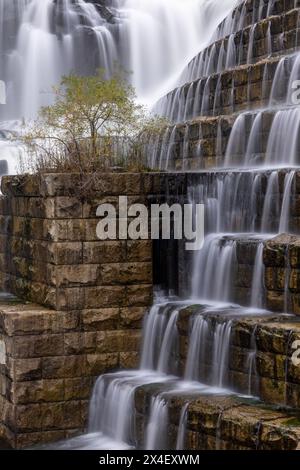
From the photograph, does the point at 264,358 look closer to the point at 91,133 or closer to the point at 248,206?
the point at 248,206

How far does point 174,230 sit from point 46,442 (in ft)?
13.4

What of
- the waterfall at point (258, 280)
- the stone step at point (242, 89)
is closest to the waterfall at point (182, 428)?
the waterfall at point (258, 280)

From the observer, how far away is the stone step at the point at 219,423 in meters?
10.3

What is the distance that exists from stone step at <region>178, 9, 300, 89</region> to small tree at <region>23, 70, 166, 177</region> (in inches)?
195

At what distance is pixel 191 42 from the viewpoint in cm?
3528

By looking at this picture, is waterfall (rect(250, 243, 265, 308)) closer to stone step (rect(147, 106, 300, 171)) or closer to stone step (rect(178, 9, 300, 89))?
stone step (rect(147, 106, 300, 171))

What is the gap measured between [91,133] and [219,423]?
6321 millimetres

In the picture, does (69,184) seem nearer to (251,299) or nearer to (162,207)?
(162,207)

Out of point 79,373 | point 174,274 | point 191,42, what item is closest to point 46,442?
point 79,373

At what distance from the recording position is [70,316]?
1431cm

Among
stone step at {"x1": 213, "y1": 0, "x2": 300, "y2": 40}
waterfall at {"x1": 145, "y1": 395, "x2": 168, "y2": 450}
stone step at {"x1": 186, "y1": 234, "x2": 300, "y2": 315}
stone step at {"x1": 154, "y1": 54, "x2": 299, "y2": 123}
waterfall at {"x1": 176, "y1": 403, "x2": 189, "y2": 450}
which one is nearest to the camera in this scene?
waterfall at {"x1": 176, "y1": 403, "x2": 189, "y2": 450}

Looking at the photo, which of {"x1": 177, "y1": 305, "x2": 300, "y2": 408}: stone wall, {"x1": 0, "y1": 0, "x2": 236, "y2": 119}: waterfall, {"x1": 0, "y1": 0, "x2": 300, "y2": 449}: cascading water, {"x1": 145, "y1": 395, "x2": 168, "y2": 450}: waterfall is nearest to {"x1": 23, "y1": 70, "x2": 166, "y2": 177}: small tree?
{"x1": 0, "y1": 0, "x2": 300, "y2": 449}: cascading water

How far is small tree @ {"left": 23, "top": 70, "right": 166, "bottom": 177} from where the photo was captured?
1488cm

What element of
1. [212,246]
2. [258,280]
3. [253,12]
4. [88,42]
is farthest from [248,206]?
[88,42]
